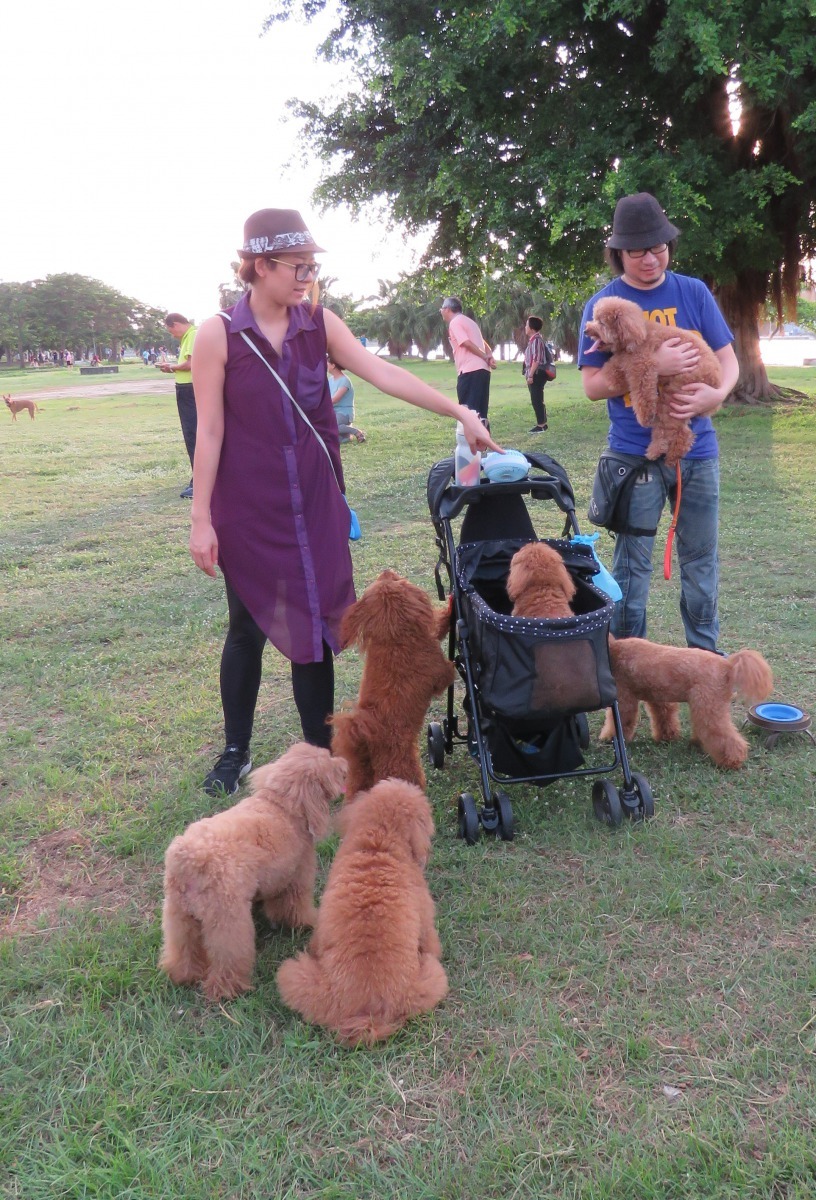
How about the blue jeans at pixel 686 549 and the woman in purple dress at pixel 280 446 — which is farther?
the blue jeans at pixel 686 549

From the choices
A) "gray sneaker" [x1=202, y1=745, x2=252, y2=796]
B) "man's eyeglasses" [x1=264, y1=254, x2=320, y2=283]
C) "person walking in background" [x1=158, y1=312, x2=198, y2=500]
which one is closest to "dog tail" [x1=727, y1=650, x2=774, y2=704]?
"gray sneaker" [x1=202, y1=745, x2=252, y2=796]

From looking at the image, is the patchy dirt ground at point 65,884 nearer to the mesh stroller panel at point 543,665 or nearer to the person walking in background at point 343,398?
the mesh stroller panel at point 543,665

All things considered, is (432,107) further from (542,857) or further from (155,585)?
(542,857)

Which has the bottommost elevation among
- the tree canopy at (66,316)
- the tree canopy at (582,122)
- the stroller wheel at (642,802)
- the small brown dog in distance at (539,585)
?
the stroller wheel at (642,802)

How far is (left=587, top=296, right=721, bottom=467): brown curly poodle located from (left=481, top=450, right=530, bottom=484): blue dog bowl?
1.91ft

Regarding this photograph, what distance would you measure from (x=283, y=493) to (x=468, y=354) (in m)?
9.60

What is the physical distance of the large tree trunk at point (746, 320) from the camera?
14.9 metres

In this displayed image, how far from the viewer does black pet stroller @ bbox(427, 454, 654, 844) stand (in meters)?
3.22

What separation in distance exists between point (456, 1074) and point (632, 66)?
14036 millimetres

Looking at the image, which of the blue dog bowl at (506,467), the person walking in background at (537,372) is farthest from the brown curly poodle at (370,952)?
the person walking in background at (537,372)

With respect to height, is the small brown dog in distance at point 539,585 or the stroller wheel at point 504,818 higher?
the small brown dog in distance at point 539,585

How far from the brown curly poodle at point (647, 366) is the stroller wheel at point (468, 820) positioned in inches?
72.4

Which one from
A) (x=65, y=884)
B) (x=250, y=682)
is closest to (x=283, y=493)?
(x=250, y=682)

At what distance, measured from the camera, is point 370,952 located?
7.93 feet
